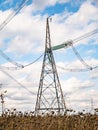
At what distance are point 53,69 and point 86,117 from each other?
27.3m

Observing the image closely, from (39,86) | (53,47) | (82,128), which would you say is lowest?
(82,128)

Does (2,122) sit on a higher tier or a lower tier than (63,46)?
lower

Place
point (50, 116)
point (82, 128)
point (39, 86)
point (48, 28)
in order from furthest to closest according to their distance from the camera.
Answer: point (48, 28) < point (39, 86) < point (50, 116) < point (82, 128)

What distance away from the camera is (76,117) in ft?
36.7

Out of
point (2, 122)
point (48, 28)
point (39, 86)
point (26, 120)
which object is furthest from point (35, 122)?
point (48, 28)

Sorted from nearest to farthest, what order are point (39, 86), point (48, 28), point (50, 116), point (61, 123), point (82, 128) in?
point (82, 128) → point (61, 123) → point (50, 116) → point (39, 86) → point (48, 28)

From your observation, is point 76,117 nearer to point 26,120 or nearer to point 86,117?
Answer: point 86,117

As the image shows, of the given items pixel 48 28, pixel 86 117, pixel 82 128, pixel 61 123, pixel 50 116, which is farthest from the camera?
pixel 48 28

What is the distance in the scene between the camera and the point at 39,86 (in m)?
37.3

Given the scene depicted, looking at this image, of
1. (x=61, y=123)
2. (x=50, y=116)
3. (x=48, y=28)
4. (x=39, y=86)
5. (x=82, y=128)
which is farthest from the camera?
(x=48, y=28)

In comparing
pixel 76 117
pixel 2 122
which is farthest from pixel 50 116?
pixel 2 122

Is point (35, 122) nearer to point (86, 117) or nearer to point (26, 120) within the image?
point (26, 120)

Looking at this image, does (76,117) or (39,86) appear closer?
(76,117)

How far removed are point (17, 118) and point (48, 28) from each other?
33014mm
